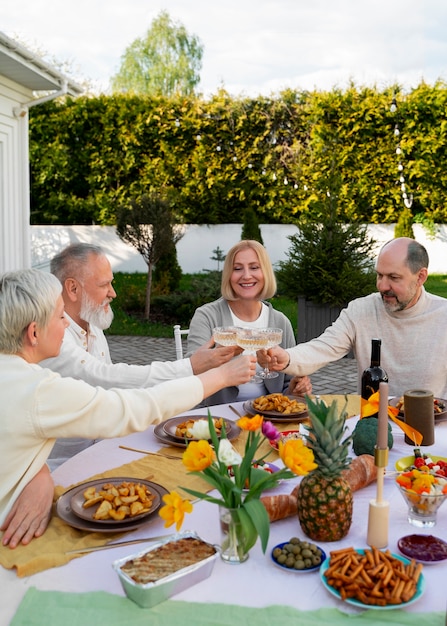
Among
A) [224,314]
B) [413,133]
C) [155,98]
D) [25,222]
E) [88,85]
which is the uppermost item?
[88,85]

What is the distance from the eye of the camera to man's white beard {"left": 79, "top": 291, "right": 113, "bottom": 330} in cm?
319

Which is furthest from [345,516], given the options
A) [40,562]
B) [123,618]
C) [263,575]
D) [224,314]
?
[224,314]

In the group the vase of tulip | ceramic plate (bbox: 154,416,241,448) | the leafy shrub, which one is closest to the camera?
the vase of tulip

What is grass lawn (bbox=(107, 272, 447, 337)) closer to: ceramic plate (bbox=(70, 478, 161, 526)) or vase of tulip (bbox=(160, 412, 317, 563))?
ceramic plate (bbox=(70, 478, 161, 526))

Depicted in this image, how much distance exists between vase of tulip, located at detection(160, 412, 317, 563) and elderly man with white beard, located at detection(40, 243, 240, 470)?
136cm

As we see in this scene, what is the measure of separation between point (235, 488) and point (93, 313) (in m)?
1.90

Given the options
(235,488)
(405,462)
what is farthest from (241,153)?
(235,488)

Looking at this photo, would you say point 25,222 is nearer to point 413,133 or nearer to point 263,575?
point 263,575

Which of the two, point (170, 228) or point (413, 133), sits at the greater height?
point (413, 133)

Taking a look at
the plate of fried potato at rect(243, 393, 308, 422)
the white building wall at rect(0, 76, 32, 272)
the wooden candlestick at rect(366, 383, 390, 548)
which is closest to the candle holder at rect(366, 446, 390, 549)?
the wooden candlestick at rect(366, 383, 390, 548)

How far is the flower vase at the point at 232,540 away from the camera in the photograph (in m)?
1.56

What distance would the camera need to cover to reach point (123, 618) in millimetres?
1381

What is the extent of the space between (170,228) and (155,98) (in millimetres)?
6828

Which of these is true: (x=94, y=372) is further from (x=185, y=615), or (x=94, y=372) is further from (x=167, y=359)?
(x=167, y=359)
